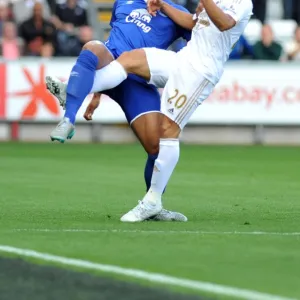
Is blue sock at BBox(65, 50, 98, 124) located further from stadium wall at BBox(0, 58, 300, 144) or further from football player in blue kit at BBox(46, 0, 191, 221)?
stadium wall at BBox(0, 58, 300, 144)

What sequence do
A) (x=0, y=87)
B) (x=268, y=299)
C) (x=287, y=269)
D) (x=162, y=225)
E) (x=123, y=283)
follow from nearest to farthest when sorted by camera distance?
(x=268, y=299) → (x=123, y=283) → (x=287, y=269) → (x=162, y=225) → (x=0, y=87)

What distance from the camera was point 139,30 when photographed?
9.48 metres

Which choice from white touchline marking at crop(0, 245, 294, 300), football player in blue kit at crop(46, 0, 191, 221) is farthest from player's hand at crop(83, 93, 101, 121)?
white touchline marking at crop(0, 245, 294, 300)

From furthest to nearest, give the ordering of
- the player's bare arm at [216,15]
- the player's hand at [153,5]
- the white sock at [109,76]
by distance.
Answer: the player's hand at [153,5], the white sock at [109,76], the player's bare arm at [216,15]

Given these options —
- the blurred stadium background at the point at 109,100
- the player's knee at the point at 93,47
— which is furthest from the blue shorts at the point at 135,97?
the blurred stadium background at the point at 109,100

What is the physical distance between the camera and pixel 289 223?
911 cm

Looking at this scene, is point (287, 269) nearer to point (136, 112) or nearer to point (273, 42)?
point (136, 112)

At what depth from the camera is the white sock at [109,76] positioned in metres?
8.91

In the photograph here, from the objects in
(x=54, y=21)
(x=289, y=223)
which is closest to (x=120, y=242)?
(x=289, y=223)

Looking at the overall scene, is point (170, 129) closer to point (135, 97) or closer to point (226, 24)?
point (135, 97)

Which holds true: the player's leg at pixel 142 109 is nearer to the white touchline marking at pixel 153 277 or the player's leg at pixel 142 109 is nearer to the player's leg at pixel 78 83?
the player's leg at pixel 78 83

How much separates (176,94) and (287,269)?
267 cm

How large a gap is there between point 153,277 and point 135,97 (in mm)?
3289

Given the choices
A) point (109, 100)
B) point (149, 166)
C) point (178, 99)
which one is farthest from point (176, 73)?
point (109, 100)
